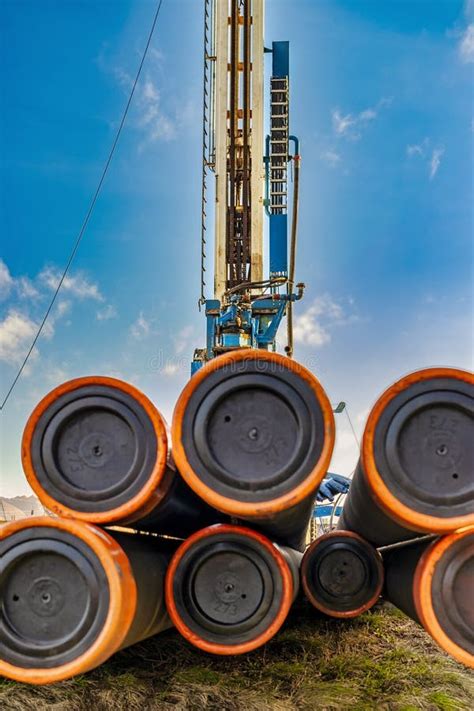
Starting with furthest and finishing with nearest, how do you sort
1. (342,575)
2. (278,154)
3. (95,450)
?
(278,154), (342,575), (95,450)

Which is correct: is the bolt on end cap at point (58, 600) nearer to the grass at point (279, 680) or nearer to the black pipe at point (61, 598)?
the black pipe at point (61, 598)

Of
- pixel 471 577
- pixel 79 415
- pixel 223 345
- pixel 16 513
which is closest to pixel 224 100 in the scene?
pixel 223 345

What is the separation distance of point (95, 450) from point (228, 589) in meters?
0.76

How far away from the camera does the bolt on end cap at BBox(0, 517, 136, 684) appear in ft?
5.48

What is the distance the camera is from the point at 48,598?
1.75 meters

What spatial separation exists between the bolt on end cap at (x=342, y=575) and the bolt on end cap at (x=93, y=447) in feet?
4.64

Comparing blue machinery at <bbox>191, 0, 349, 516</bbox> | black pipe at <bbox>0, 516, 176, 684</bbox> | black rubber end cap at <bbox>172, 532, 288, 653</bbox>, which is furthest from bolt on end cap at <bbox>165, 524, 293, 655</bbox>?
blue machinery at <bbox>191, 0, 349, 516</bbox>

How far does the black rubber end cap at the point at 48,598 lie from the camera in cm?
169

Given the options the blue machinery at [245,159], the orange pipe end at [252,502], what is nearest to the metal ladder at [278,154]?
the blue machinery at [245,159]

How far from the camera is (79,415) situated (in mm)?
1939

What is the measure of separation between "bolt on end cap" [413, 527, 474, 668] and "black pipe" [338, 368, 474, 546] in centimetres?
12

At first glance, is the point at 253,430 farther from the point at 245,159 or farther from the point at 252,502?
the point at 245,159

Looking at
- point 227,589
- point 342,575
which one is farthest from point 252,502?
point 342,575

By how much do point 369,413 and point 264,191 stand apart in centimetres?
544
